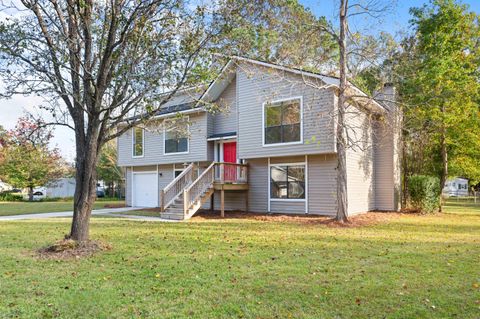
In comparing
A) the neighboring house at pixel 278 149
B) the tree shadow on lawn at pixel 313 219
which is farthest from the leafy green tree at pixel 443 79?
the tree shadow on lawn at pixel 313 219

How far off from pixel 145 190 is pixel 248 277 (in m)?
17.3

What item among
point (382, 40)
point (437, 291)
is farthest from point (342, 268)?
point (382, 40)

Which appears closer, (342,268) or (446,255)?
(342,268)

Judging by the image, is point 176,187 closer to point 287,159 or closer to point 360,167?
point 287,159

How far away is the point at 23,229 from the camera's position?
454 inches

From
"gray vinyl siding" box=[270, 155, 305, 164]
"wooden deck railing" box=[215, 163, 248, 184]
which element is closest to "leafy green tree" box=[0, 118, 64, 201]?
"wooden deck railing" box=[215, 163, 248, 184]

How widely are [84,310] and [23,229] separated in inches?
343

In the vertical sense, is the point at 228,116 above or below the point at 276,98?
below

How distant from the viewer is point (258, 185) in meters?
17.1

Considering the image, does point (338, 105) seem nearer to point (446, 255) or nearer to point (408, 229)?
point (408, 229)

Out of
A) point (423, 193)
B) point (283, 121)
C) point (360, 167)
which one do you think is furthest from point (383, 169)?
point (283, 121)

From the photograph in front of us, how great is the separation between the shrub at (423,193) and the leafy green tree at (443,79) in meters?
2.05

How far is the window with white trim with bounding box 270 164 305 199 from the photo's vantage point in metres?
15.9

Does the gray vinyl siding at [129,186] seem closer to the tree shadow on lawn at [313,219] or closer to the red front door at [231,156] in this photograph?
the red front door at [231,156]
